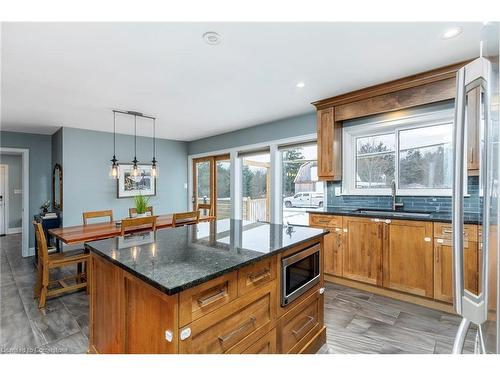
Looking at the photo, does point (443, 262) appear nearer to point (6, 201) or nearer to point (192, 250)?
point (192, 250)

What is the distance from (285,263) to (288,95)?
2.38m

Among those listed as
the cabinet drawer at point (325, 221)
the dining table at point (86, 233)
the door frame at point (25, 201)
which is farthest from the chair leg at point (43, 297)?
the cabinet drawer at point (325, 221)

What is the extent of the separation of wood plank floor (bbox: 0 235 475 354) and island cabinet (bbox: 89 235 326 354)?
547 mm

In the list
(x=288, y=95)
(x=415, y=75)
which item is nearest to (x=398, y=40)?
(x=415, y=75)

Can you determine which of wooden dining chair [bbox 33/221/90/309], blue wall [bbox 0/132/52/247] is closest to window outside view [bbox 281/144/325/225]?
wooden dining chair [bbox 33/221/90/309]

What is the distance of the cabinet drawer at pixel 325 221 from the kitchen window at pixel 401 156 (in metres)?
0.57

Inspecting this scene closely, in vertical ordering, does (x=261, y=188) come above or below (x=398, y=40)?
below

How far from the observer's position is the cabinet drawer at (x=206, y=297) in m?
1.09

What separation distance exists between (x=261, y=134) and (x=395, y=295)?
3244 millimetres

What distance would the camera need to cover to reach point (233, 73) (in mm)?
2602

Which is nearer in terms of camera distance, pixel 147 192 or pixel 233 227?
pixel 233 227

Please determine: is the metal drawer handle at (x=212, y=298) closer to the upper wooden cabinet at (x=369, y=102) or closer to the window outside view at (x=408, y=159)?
the upper wooden cabinet at (x=369, y=102)
